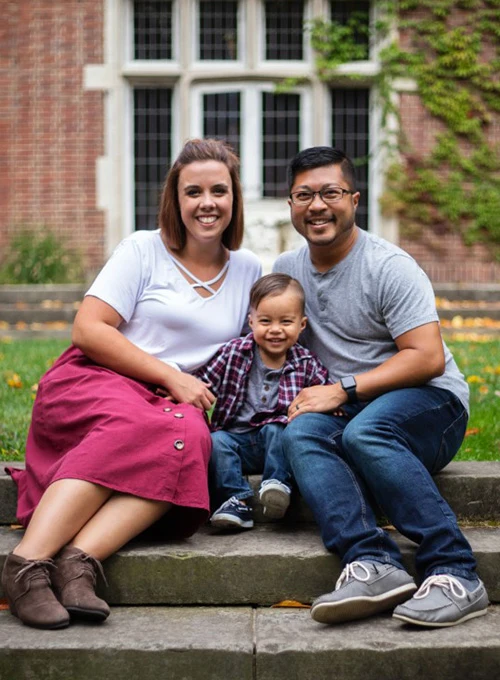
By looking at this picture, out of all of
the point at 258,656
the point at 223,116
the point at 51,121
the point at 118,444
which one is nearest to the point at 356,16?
the point at 223,116

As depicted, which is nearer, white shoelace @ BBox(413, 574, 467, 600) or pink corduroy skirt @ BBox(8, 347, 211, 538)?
white shoelace @ BBox(413, 574, 467, 600)

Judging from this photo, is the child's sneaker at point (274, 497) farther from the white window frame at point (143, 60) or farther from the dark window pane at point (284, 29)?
the dark window pane at point (284, 29)

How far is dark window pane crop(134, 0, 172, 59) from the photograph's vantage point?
448 inches

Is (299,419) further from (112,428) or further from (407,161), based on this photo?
(407,161)

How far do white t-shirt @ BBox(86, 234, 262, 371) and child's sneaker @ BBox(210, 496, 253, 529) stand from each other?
56cm

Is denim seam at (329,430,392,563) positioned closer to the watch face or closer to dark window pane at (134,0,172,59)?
the watch face

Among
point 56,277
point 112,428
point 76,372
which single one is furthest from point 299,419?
point 56,277

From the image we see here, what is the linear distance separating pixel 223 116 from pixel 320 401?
919 cm

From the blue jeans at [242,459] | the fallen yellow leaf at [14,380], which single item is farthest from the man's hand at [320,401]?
the fallen yellow leaf at [14,380]

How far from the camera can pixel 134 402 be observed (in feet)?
9.58

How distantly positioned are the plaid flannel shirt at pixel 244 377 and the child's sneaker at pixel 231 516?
A: 12.7 inches

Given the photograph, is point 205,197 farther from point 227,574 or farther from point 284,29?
point 284,29

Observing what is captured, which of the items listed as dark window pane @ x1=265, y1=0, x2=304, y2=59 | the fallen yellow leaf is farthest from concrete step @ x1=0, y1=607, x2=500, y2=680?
dark window pane @ x1=265, y1=0, x2=304, y2=59

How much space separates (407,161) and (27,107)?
4.84 m
